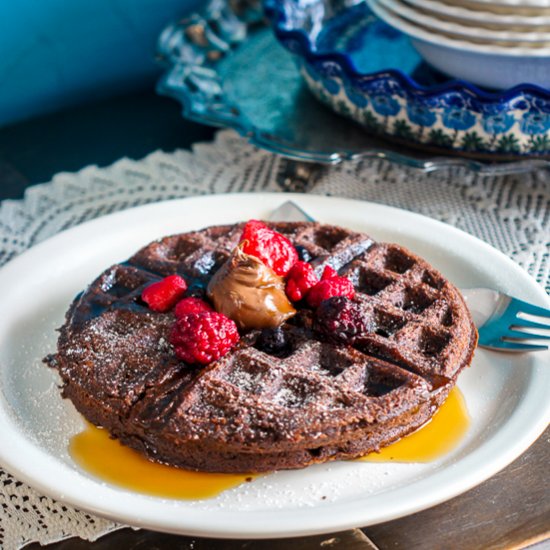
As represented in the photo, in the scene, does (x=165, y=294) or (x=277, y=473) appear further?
(x=165, y=294)

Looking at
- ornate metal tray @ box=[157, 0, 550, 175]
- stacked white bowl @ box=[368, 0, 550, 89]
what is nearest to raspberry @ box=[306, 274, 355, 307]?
ornate metal tray @ box=[157, 0, 550, 175]

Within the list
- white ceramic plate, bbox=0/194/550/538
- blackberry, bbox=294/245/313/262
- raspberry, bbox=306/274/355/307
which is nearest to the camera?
white ceramic plate, bbox=0/194/550/538

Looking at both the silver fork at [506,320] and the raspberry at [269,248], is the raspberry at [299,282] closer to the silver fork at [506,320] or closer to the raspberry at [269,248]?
the raspberry at [269,248]

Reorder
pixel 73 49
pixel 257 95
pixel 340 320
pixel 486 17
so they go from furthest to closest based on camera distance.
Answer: pixel 73 49, pixel 257 95, pixel 486 17, pixel 340 320

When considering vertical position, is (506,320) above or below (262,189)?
above

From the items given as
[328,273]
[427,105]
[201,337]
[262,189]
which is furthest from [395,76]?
[201,337]

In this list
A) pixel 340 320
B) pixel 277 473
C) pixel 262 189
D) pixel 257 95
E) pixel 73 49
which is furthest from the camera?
pixel 73 49

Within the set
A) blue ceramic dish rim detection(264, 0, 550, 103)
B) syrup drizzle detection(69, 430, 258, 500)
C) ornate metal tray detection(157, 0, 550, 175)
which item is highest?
blue ceramic dish rim detection(264, 0, 550, 103)

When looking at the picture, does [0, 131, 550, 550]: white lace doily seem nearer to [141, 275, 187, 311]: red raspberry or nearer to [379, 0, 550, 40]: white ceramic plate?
[379, 0, 550, 40]: white ceramic plate

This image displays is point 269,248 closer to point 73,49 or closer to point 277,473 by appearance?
point 277,473
